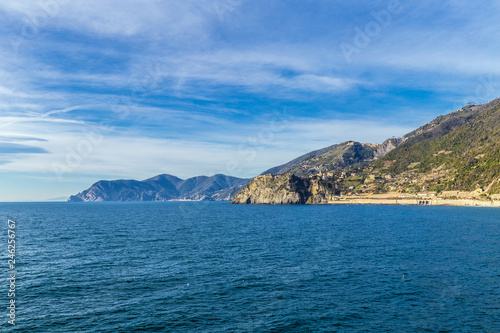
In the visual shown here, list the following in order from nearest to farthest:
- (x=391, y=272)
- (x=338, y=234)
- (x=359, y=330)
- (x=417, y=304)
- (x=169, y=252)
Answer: (x=359, y=330) < (x=417, y=304) < (x=391, y=272) < (x=169, y=252) < (x=338, y=234)

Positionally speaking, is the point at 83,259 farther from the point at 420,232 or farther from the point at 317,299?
the point at 420,232

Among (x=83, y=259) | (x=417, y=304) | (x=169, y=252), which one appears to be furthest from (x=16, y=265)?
(x=417, y=304)

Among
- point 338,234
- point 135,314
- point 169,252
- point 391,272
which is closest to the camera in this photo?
point 135,314

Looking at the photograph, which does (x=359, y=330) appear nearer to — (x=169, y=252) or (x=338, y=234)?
(x=169, y=252)

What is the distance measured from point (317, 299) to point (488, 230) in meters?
99.3

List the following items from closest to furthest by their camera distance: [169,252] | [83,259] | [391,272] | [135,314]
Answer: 1. [135,314]
2. [391,272]
3. [83,259]
4. [169,252]

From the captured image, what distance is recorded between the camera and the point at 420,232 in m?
105

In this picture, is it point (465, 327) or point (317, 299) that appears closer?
point (465, 327)

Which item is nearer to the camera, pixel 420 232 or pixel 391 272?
pixel 391 272

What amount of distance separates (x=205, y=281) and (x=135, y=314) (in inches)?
575

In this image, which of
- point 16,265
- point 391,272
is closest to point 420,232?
point 391,272

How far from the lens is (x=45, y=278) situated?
51.6 metres

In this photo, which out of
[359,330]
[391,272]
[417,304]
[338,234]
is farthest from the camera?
[338,234]

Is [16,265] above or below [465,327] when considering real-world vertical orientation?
above
